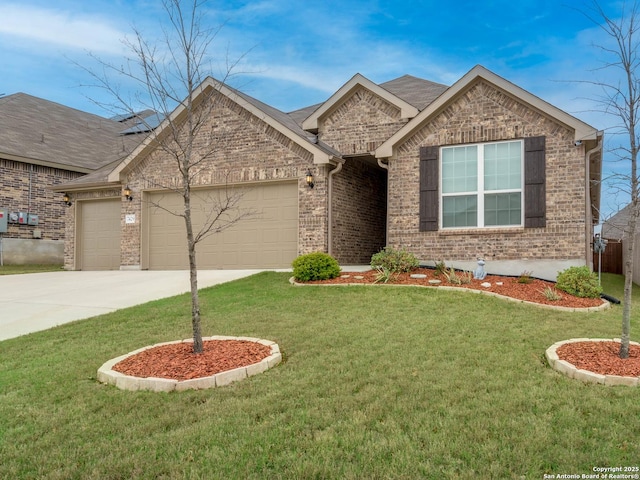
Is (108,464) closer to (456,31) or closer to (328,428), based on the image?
(328,428)

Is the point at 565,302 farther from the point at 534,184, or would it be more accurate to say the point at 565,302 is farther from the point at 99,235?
the point at 99,235

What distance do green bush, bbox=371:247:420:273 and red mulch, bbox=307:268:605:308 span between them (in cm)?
16

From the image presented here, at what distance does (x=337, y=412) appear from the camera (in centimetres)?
394

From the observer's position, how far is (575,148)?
11.0m

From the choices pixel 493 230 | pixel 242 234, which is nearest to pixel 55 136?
pixel 242 234

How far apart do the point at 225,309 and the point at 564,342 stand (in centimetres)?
533

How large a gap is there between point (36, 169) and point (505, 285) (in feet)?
59.4

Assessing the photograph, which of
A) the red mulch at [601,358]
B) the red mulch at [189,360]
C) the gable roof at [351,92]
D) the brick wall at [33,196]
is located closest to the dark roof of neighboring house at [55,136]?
the brick wall at [33,196]

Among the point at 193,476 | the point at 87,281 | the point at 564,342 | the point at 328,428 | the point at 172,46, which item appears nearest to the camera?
the point at 193,476

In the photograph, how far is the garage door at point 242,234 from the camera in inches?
554

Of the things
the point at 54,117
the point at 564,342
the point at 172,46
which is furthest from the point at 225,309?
the point at 54,117

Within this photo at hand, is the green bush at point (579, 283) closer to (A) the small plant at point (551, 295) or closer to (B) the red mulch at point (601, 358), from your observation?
(A) the small plant at point (551, 295)

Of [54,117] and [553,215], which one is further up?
[54,117]

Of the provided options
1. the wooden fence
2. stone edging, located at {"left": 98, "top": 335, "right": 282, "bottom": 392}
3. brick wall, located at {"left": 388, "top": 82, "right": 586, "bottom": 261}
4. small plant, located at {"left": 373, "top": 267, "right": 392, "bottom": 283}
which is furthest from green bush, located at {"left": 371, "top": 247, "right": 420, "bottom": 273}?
the wooden fence
